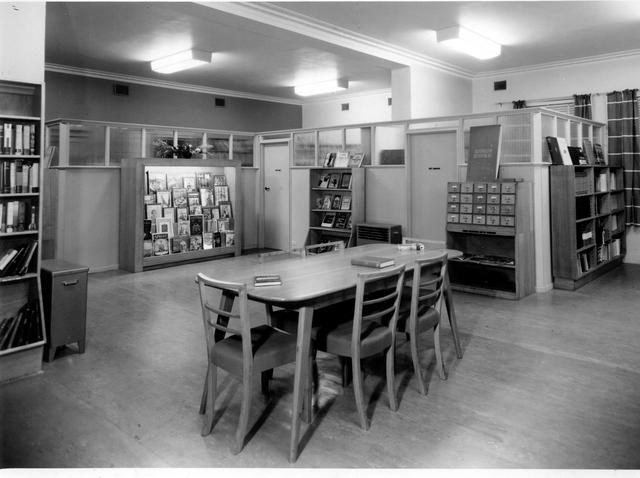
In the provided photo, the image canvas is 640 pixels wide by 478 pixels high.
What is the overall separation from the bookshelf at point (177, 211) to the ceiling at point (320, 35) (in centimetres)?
172

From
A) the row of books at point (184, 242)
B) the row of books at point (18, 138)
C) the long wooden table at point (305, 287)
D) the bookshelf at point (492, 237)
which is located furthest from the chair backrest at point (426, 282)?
the row of books at point (184, 242)

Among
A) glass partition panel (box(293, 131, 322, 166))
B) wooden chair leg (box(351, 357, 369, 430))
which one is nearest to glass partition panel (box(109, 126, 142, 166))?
glass partition panel (box(293, 131, 322, 166))

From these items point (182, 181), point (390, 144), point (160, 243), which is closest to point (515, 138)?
point (390, 144)

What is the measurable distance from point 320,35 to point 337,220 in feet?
8.40

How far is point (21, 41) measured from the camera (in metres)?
3.33

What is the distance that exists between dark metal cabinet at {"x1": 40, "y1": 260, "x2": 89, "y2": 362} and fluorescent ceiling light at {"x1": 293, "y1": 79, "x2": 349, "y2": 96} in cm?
695

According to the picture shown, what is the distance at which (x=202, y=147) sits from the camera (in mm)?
7836

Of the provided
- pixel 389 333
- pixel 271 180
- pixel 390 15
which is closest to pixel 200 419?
pixel 389 333

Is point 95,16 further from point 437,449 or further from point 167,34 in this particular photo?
point 437,449

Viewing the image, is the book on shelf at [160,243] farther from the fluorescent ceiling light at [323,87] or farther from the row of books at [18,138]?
the fluorescent ceiling light at [323,87]

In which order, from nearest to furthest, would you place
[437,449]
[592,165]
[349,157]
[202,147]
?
[437,449], [592,165], [349,157], [202,147]

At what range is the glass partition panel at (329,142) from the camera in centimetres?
753

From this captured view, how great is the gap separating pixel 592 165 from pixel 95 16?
631 cm

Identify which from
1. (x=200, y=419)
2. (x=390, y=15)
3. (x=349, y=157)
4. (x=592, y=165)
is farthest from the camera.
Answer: (x=349, y=157)
